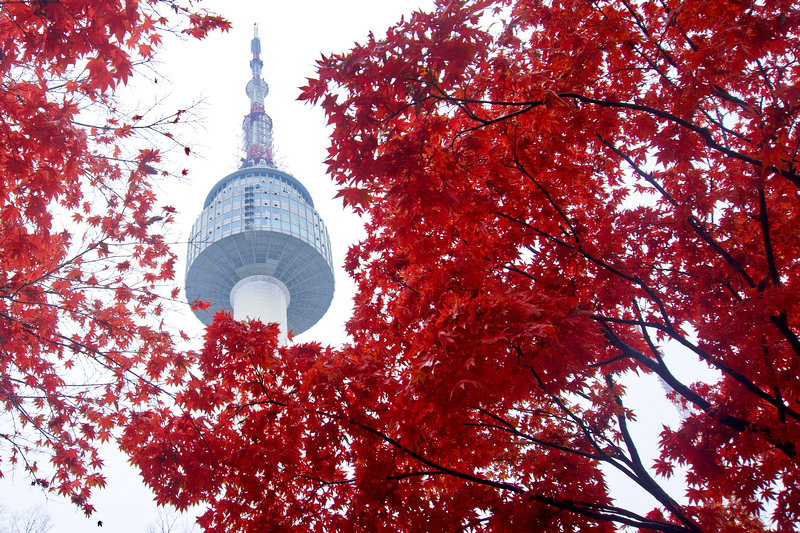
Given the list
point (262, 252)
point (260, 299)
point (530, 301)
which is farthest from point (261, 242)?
point (530, 301)

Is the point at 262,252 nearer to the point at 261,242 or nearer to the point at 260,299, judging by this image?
the point at 261,242

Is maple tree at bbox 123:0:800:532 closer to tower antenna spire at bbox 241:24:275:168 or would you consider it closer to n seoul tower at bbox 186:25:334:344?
n seoul tower at bbox 186:25:334:344

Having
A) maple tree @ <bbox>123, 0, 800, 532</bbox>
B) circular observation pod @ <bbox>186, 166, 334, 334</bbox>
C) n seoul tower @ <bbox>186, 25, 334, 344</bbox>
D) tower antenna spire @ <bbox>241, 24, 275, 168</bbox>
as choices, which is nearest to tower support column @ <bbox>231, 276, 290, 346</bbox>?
n seoul tower @ <bbox>186, 25, 334, 344</bbox>

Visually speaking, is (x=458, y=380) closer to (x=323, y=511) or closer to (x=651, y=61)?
(x=323, y=511)

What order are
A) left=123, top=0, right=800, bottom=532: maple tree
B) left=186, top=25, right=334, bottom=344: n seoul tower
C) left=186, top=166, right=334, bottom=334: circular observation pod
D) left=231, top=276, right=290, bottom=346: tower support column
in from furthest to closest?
left=186, top=166, right=334, bottom=334: circular observation pod, left=186, top=25, right=334, bottom=344: n seoul tower, left=231, top=276, right=290, bottom=346: tower support column, left=123, top=0, right=800, bottom=532: maple tree

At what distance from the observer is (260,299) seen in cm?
3806

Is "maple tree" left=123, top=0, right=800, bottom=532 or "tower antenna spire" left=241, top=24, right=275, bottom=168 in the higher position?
"tower antenna spire" left=241, top=24, right=275, bottom=168

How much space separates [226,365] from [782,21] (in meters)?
6.75

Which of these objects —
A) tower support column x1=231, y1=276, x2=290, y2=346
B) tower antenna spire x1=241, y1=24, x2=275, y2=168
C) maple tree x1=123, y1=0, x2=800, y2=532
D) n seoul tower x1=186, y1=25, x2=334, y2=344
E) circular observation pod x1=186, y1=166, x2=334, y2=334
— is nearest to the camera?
maple tree x1=123, y1=0, x2=800, y2=532

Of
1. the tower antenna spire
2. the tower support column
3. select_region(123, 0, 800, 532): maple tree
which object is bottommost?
select_region(123, 0, 800, 532): maple tree

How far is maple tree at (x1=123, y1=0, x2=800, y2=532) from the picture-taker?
4094 millimetres

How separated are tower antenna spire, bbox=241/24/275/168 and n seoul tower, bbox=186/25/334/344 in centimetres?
469

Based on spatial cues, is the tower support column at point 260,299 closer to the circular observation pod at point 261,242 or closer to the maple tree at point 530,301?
the circular observation pod at point 261,242

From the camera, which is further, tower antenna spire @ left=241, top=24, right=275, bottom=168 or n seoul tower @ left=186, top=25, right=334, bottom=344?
tower antenna spire @ left=241, top=24, right=275, bottom=168
